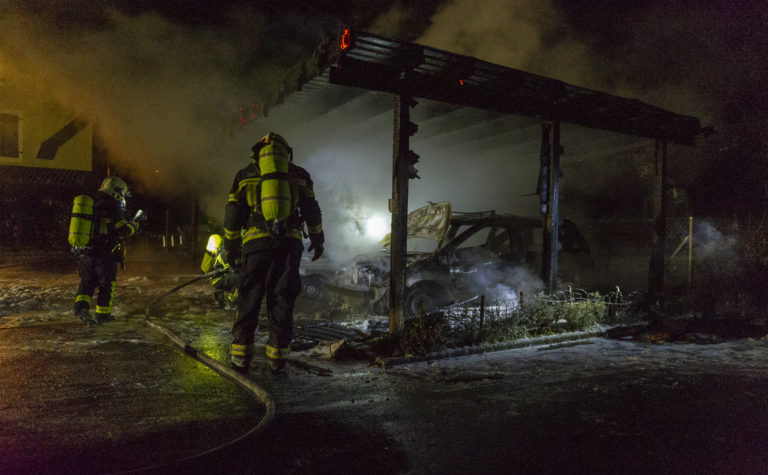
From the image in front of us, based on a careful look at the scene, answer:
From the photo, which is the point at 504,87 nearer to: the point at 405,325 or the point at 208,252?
the point at 405,325

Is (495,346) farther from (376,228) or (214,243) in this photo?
(376,228)

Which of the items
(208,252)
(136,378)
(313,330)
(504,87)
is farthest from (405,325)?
(504,87)

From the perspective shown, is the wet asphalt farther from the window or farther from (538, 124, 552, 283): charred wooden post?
the window

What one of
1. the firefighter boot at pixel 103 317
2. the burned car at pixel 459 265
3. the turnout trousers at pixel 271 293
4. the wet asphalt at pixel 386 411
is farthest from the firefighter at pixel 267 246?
the firefighter boot at pixel 103 317

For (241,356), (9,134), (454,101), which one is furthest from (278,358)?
(9,134)

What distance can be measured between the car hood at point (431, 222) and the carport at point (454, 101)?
143cm

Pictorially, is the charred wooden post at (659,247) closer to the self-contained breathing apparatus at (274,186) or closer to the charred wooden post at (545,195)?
the charred wooden post at (545,195)

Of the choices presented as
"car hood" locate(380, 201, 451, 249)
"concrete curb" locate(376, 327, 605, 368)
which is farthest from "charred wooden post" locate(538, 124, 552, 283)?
"car hood" locate(380, 201, 451, 249)

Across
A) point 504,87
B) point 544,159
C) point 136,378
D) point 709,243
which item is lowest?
point 136,378

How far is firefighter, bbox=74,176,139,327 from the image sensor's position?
20.3ft

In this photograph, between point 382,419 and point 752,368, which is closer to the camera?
point 382,419

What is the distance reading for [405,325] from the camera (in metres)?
5.41

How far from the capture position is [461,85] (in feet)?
20.9

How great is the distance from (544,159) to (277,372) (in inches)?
209
